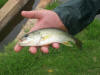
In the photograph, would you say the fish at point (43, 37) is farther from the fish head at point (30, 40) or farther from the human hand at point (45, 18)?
the human hand at point (45, 18)

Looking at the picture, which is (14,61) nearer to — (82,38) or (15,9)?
(82,38)

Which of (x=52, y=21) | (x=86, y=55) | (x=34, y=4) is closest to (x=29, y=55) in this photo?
(x=86, y=55)

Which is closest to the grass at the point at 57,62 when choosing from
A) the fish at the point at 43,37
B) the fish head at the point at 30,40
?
the fish at the point at 43,37

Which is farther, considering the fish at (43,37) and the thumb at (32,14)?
the thumb at (32,14)

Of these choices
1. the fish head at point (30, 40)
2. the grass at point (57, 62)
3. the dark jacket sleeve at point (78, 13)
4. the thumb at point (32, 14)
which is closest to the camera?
the fish head at point (30, 40)

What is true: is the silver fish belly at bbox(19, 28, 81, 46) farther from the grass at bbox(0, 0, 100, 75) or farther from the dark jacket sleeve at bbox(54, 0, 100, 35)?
the grass at bbox(0, 0, 100, 75)

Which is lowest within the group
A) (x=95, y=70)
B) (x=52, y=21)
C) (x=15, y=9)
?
(x=95, y=70)

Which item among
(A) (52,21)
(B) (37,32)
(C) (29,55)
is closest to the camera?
(B) (37,32)

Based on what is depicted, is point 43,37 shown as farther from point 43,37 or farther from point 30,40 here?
point 30,40
